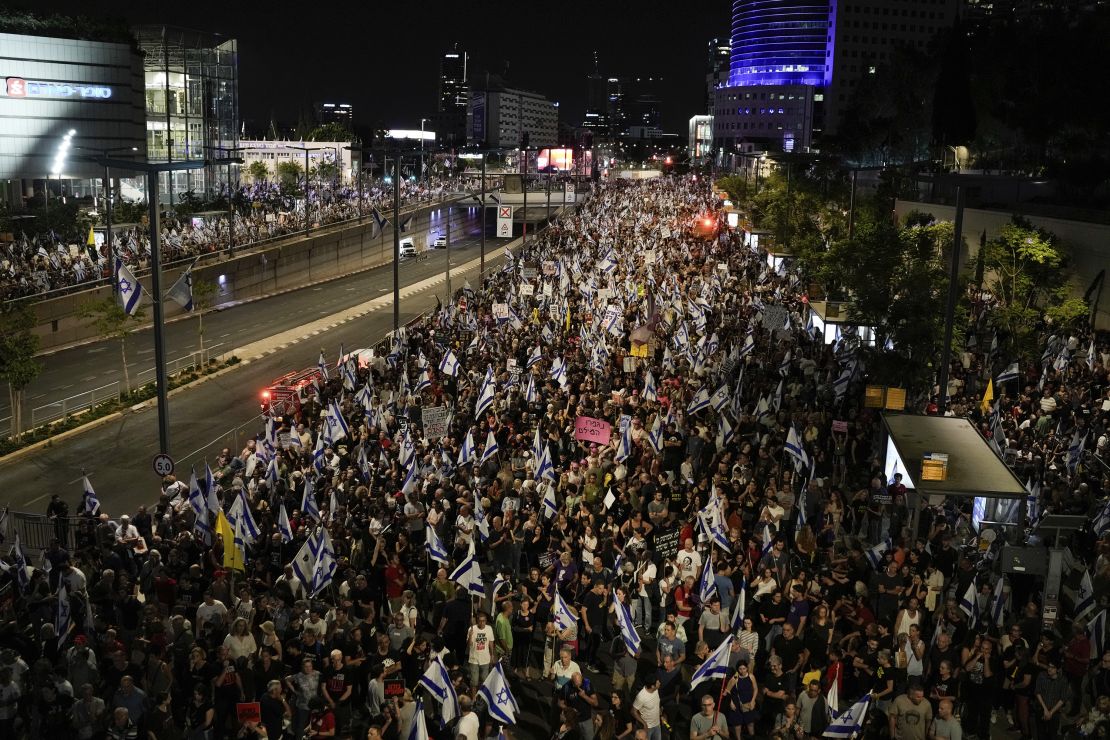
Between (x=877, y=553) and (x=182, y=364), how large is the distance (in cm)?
2952

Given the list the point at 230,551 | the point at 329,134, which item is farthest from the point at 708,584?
the point at 329,134

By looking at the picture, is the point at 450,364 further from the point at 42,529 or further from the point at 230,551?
the point at 230,551

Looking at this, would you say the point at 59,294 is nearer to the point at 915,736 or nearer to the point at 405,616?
the point at 405,616

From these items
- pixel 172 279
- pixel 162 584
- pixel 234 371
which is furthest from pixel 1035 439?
pixel 172 279

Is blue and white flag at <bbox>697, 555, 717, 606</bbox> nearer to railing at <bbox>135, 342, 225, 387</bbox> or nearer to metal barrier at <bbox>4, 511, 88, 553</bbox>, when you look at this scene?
metal barrier at <bbox>4, 511, 88, 553</bbox>

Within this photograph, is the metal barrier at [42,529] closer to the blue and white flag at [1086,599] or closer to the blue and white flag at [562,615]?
the blue and white flag at [562,615]

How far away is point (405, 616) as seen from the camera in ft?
40.1

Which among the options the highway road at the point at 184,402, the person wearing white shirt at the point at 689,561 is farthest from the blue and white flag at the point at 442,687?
the highway road at the point at 184,402

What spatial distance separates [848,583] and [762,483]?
395cm

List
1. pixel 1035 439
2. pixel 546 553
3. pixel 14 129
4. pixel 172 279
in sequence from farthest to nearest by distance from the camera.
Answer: pixel 14 129 < pixel 172 279 < pixel 1035 439 < pixel 546 553

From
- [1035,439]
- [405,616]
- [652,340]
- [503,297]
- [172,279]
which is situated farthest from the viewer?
[172,279]

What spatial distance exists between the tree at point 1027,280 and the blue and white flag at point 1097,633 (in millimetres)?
18279

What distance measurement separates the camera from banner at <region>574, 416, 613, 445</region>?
19297 mm

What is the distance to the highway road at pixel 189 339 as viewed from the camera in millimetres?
34438
